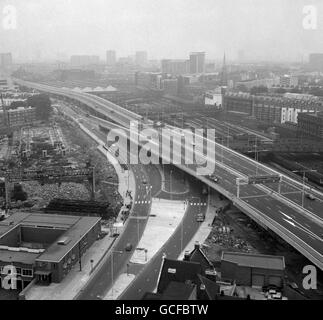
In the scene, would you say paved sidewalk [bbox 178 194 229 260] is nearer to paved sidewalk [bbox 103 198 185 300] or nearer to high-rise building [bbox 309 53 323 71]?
paved sidewalk [bbox 103 198 185 300]

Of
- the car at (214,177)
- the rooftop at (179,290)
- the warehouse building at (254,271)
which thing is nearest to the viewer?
the rooftop at (179,290)

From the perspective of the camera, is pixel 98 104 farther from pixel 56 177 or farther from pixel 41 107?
pixel 56 177

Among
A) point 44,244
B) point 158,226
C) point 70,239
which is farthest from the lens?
point 158,226

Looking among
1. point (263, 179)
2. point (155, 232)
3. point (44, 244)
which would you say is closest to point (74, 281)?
point (44, 244)

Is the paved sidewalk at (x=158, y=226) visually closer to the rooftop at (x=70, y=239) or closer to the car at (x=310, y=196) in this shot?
the rooftop at (x=70, y=239)

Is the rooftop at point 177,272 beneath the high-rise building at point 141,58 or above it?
beneath

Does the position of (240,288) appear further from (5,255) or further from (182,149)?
(182,149)

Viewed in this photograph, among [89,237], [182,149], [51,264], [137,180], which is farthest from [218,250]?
[182,149]
